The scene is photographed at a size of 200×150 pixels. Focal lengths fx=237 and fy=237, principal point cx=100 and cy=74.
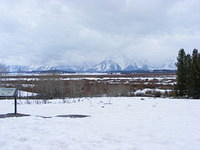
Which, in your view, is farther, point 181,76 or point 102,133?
point 181,76

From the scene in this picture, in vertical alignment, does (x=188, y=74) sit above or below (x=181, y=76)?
above

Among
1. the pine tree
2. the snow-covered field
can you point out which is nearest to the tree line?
the pine tree

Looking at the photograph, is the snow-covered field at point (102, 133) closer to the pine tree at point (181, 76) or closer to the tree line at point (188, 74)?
the tree line at point (188, 74)

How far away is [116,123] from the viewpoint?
709 cm

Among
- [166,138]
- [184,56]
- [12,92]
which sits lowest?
[166,138]

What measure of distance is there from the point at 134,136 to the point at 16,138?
268 cm

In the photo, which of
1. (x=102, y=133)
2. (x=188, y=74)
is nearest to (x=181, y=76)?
(x=188, y=74)

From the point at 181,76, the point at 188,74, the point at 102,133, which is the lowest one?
the point at 102,133

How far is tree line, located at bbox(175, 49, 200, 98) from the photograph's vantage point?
1761cm

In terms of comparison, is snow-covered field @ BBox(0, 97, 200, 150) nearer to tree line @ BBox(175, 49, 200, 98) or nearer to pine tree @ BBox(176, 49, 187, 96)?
tree line @ BBox(175, 49, 200, 98)

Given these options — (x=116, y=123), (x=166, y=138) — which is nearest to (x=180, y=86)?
(x=116, y=123)

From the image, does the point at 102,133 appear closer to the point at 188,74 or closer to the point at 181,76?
the point at 188,74

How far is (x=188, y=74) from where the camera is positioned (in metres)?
18.5

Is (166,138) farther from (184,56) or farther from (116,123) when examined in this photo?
(184,56)
